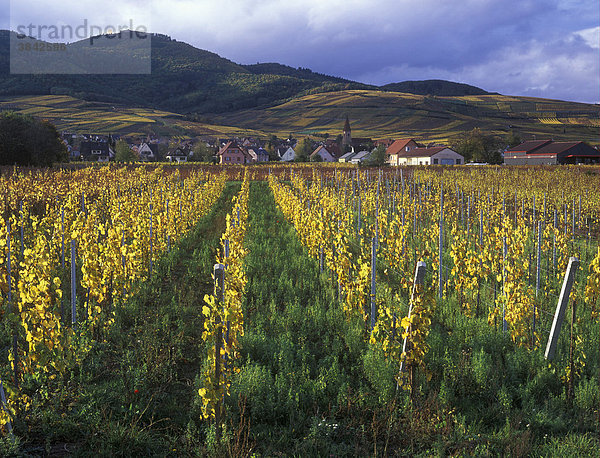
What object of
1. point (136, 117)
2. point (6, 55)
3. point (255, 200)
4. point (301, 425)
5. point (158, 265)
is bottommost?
point (301, 425)

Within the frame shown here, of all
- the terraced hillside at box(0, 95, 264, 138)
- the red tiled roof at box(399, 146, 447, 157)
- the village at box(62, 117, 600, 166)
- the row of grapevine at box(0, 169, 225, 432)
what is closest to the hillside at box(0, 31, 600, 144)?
the terraced hillside at box(0, 95, 264, 138)

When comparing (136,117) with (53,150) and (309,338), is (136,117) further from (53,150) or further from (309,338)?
(309,338)

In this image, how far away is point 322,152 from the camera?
359 feet

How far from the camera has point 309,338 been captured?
621cm

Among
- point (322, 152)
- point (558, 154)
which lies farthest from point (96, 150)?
point (558, 154)

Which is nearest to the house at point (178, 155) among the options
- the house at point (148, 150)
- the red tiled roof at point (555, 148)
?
the house at point (148, 150)

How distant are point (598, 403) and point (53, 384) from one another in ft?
19.2

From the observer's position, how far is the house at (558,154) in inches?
2586

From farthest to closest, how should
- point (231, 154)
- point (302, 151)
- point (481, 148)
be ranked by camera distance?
point (231, 154), point (302, 151), point (481, 148)

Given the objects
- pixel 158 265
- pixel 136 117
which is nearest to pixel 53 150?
pixel 158 265

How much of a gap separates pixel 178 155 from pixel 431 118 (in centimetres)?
10802

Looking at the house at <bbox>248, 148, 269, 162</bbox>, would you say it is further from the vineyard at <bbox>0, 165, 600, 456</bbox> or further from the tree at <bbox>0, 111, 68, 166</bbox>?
the vineyard at <bbox>0, 165, 600, 456</bbox>

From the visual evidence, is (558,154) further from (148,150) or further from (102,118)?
(102,118)

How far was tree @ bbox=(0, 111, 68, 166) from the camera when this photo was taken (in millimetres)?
39094
